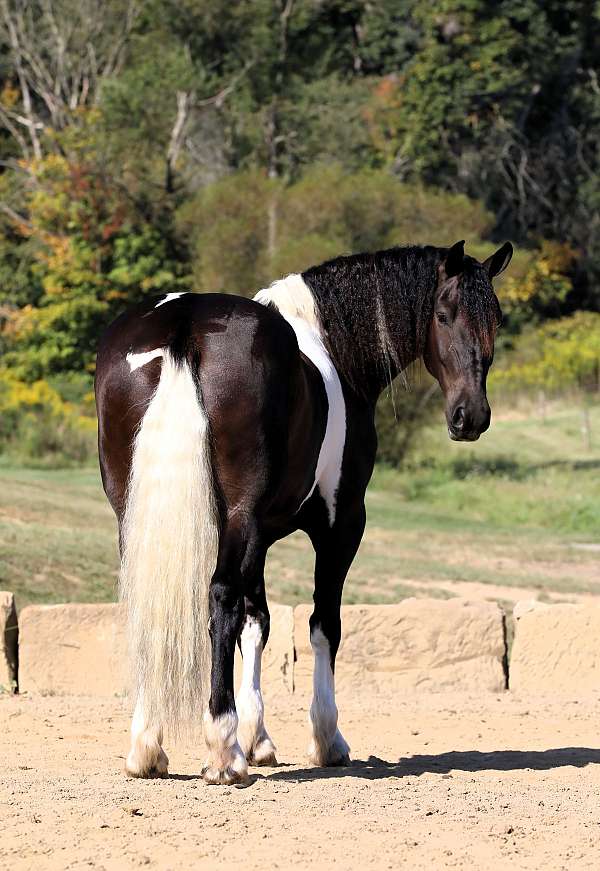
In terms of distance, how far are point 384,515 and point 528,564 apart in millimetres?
4883

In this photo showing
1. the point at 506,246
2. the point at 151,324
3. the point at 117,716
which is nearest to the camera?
the point at 151,324

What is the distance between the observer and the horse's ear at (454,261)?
652 cm

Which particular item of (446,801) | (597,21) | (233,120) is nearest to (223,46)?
(233,120)

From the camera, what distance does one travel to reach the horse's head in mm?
6391

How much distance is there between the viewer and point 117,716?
27.0ft

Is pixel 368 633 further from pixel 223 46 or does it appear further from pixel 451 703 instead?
pixel 223 46

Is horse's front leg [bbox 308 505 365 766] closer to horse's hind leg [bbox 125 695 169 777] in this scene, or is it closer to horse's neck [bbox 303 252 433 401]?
horse's neck [bbox 303 252 433 401]

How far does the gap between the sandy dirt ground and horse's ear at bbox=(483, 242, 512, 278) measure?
7.90 feet

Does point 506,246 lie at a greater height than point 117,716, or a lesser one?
greater

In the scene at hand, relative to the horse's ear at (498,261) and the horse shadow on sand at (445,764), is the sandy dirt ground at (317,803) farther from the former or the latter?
the horse's ear at (498,261)

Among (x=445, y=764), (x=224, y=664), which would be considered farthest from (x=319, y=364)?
(x=445, y=764)

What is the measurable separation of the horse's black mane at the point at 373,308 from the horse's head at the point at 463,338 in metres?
0.16

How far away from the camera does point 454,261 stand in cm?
659

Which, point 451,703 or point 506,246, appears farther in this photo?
A: point 451,703
